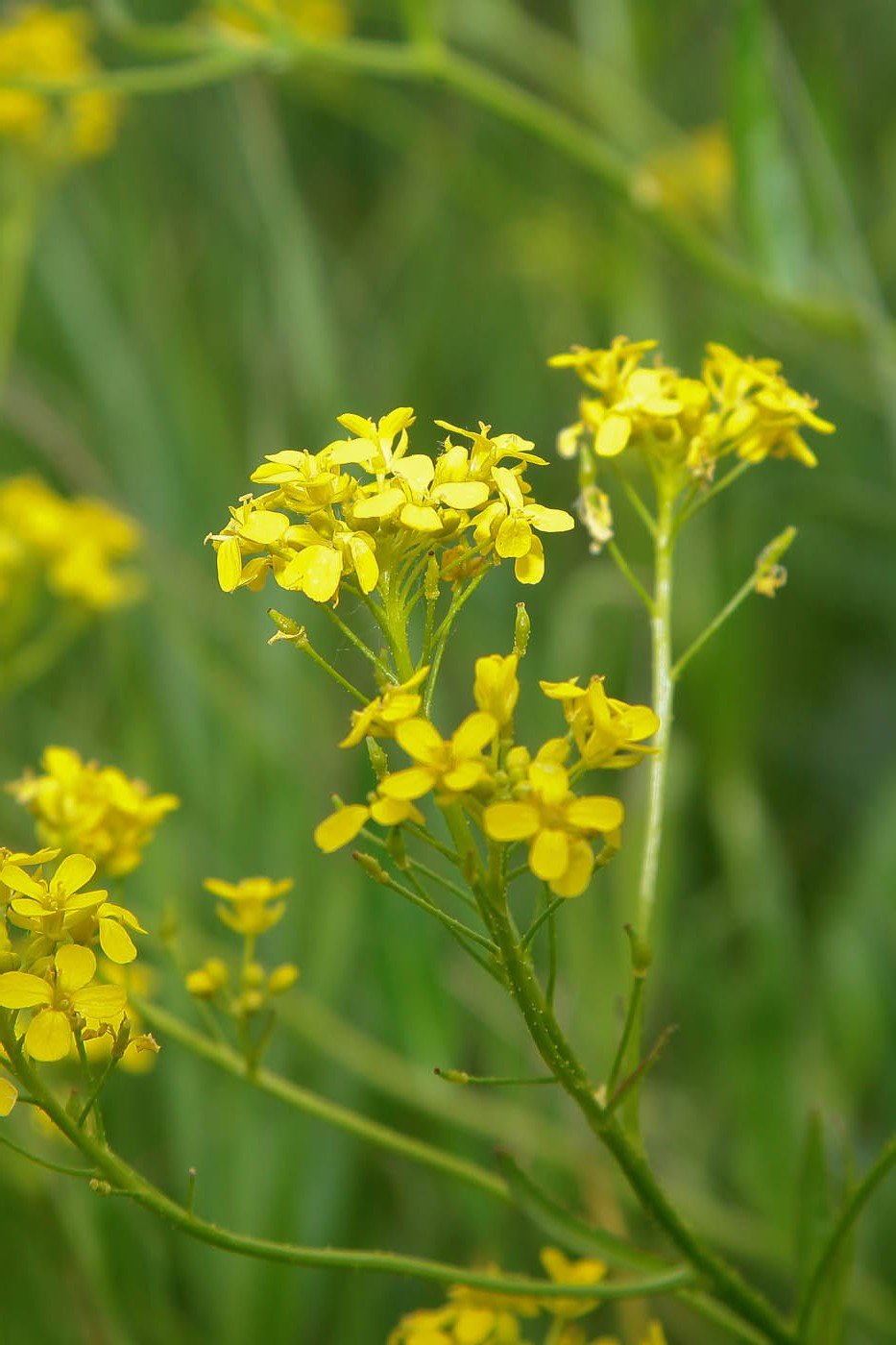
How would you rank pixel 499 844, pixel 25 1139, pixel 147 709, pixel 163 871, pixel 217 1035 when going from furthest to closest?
pixel 147 709 < pixel 163 871 < pixel 25 1139 < pixel 217 1035 < pixel 499 844

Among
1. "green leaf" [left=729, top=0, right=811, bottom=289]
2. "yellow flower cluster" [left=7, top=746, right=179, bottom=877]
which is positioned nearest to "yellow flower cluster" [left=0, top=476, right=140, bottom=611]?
"yellow flower cluster" [left=7, top=746, right=179, bottom=877]

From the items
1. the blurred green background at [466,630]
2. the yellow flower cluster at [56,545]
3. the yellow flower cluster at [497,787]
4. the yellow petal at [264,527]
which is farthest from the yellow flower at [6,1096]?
the yellow flower cluster at [56,545]

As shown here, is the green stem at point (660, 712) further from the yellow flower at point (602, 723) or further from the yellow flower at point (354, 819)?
the yellow flower at point (354, 819)

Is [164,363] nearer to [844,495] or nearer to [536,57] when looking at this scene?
[536,57]

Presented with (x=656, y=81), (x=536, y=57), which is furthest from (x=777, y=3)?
(x=536, y=57)

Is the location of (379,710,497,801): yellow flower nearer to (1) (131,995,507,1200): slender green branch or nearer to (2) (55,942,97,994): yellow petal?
(2) (55,942,97,994): yellow petal

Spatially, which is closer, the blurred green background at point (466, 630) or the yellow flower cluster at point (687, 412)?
the yellow flower cluster at point (687, 412)

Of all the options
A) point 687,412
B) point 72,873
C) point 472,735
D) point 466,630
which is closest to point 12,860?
point 72,873
